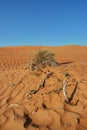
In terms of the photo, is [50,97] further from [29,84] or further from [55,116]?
[29,84]

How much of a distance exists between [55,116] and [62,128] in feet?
1.28

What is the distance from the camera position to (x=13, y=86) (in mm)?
5613

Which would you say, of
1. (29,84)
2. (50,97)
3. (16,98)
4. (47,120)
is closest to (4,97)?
(16,98)

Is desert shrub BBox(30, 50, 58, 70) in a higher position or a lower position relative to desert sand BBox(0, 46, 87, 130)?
higher

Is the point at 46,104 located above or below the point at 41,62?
below

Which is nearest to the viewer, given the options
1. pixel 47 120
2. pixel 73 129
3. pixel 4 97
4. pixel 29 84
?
pixel 73 129

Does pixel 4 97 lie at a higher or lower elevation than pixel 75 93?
lower

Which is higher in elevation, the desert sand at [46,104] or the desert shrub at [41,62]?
the desert shrub at [41,62]

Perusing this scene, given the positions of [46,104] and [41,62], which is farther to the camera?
[41,62]

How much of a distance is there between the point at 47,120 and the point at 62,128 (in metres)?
0.39

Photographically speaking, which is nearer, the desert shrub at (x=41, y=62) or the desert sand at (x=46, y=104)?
the desert sand at (x=46, y=104)

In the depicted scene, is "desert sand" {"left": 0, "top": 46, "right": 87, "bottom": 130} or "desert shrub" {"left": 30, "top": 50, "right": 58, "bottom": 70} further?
"desert shrub" {"left": 30, "top": 50, "right": 58, "bottom": 70}

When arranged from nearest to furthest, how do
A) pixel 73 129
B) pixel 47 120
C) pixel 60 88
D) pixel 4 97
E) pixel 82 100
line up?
pixel 73 129 < pixel 47 120 < pixel 82 100 < pixel 60 88 < pixel 4 97

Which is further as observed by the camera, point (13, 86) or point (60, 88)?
point (13, 86)
